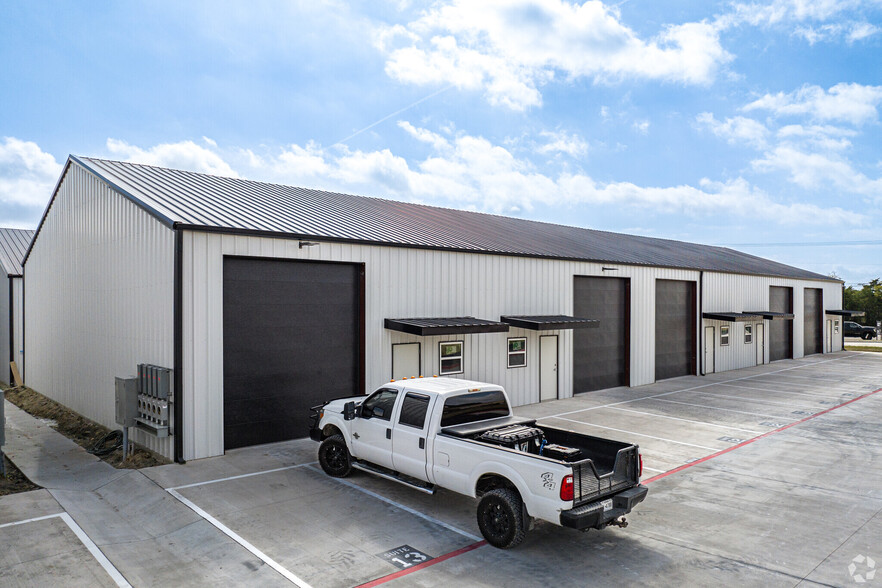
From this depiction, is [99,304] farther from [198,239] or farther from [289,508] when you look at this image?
[289,508]

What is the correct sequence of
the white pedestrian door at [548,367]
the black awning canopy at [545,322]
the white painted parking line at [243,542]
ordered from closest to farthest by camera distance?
the white painted parking line at [243,542], the black awning canopy at [545,322], the white pedestrian door at [548,367]

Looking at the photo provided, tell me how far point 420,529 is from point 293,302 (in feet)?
22.1

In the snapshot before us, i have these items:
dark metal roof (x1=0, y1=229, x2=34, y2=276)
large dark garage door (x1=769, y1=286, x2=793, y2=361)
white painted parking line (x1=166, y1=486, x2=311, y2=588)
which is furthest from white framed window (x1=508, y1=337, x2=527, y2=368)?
large dark garage door (x1=769, y1=286, x2=793, y2=361)

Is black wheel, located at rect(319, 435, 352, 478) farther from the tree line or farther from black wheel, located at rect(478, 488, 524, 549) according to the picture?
the tree line

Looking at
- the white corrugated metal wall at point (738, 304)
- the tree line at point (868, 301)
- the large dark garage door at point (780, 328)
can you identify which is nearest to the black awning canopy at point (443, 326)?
the white corrugated metal wall at point (738, 304)

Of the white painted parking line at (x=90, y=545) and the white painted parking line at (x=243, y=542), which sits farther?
the white painted parking line at (x=90, y=545)

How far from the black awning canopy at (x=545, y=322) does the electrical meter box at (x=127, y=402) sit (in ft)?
33.0

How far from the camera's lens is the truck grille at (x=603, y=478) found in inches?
281

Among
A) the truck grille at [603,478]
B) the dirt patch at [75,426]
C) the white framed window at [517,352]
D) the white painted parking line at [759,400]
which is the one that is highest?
the white framed window at [517,352]

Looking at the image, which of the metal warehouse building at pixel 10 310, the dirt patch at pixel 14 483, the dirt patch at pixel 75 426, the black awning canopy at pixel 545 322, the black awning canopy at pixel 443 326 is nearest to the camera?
the dirt patch at pixel 14 483

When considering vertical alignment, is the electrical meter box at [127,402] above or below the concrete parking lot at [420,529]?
above

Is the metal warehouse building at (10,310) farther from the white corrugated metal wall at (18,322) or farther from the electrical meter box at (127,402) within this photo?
the electrical meter box at (127,402)

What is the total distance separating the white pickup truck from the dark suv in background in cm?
5717

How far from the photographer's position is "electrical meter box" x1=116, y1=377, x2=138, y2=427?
39.4 ft
